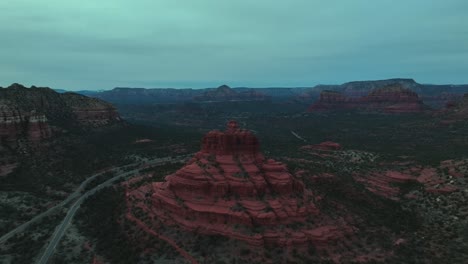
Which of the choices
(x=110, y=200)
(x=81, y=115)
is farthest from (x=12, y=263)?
(x=81, y=115)

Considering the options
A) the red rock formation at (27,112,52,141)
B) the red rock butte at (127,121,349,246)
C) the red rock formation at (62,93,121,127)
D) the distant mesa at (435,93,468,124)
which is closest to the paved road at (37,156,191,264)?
the red rock butte at (127,121,349,246)

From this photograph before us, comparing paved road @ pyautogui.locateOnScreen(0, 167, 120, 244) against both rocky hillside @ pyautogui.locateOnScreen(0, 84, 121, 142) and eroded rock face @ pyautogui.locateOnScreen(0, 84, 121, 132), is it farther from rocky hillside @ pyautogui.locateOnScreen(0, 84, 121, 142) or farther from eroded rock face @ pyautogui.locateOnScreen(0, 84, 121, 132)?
eroded rock face @ pyautogui.locateOnScreen(0, 84, 121, 132)

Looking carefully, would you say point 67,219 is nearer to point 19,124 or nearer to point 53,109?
point 19,124

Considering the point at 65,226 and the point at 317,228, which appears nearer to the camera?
the point at 317,228

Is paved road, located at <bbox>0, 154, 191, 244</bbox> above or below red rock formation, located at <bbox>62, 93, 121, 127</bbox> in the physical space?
below

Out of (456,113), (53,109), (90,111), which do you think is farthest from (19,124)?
(456,113)

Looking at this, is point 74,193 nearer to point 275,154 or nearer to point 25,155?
point 25,155
